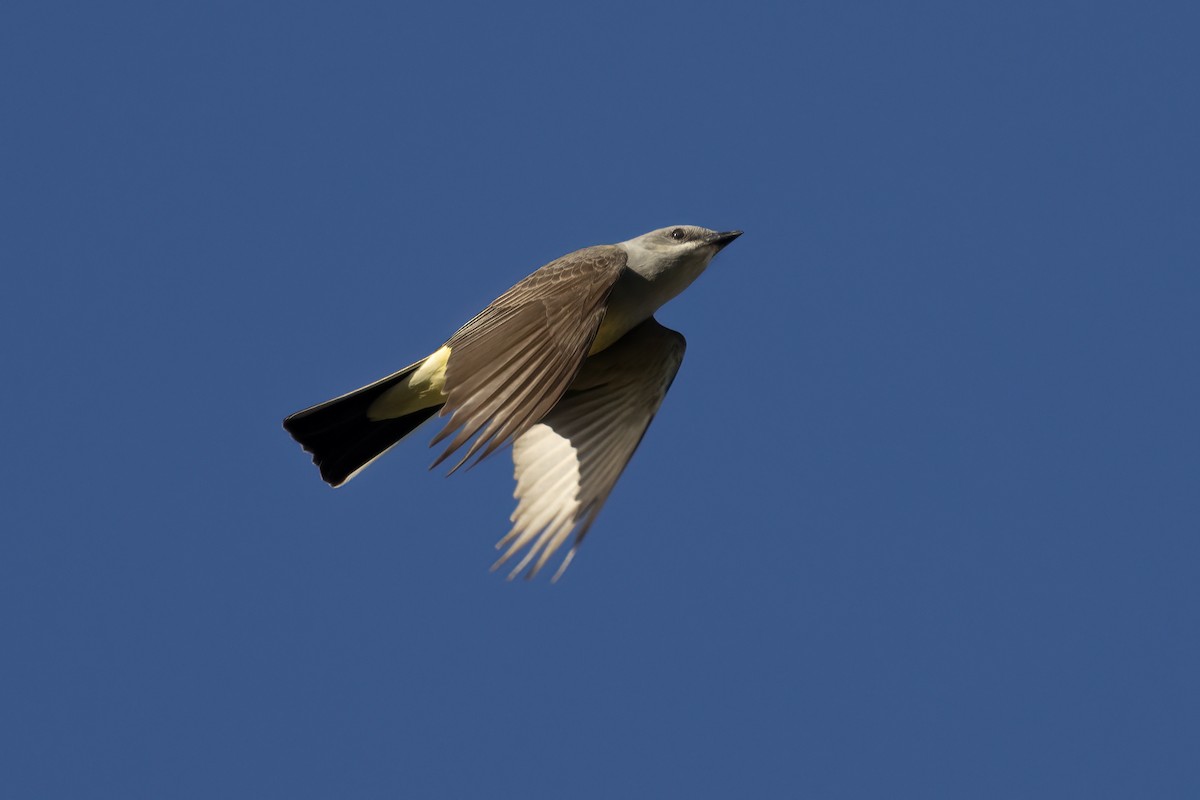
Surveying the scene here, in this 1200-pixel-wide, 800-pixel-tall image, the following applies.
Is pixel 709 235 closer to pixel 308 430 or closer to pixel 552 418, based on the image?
pixel 552 418

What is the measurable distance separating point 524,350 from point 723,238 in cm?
231

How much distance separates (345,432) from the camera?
11.0 meters

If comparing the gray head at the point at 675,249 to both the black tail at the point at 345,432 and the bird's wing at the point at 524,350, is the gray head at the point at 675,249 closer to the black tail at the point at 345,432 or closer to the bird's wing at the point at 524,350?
the bird's wing at the point at 524,350

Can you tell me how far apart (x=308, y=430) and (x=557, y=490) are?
1.78 metres

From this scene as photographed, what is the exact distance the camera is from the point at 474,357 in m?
9.36

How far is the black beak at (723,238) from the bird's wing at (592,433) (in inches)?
27.8

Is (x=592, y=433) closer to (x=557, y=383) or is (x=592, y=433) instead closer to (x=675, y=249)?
(x=675, y=249)

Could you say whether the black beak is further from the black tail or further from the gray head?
the black tail

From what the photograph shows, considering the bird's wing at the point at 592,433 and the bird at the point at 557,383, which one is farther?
the bird's wing at the point at 592,433

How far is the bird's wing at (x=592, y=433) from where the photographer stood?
→ 10344 mm

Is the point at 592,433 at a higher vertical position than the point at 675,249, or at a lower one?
lower

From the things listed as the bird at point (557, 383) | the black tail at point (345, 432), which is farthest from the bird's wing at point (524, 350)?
the black tail at point (345, 432)

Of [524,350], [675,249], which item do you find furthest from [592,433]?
[524,350]

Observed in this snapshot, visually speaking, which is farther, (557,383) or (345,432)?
(345,432)
